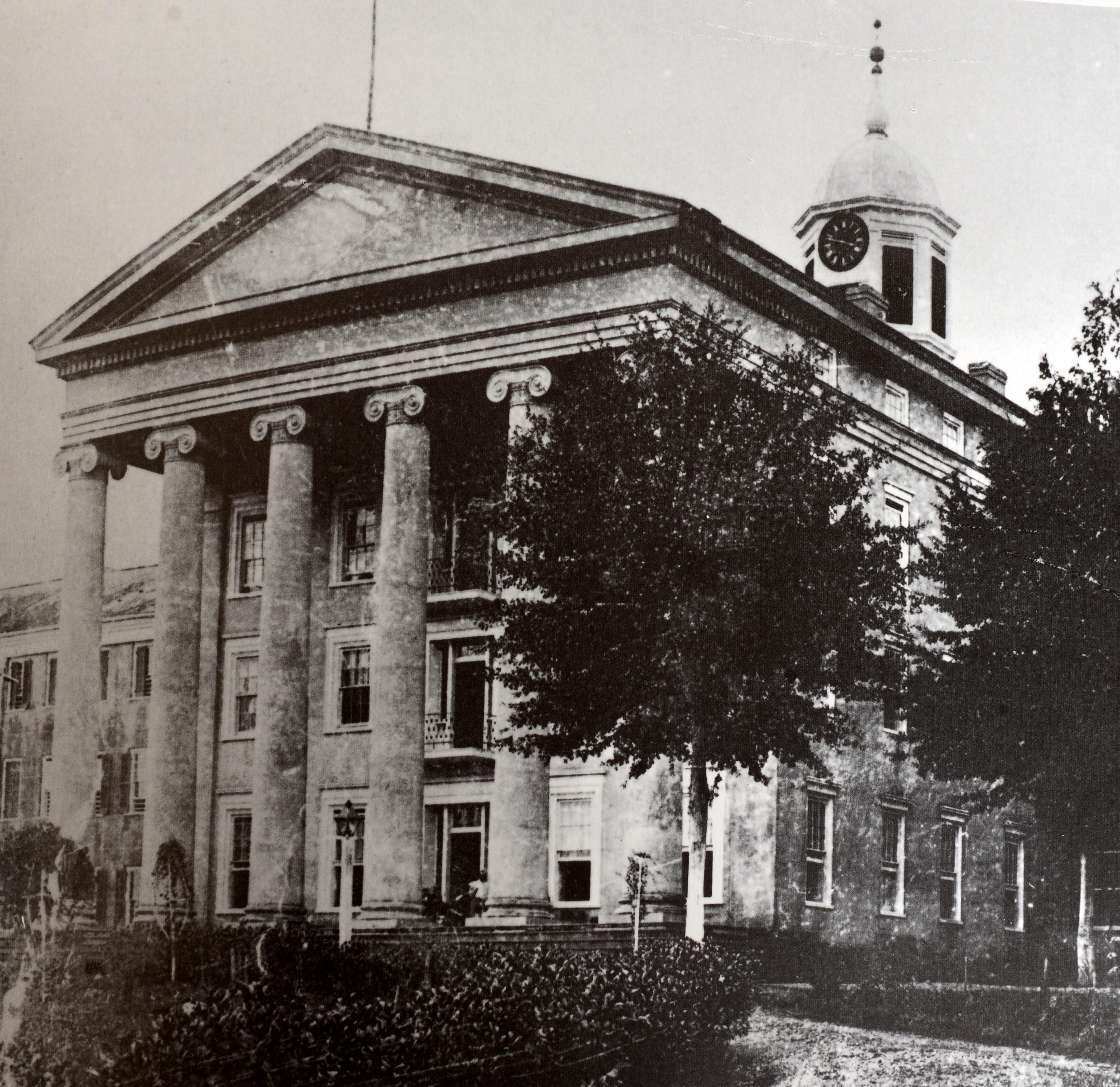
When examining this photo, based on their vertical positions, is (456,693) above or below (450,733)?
above

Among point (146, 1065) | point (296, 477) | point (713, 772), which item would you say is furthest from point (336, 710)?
point (146, 1065)

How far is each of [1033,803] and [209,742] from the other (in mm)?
14947

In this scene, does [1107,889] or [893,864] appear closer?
[1107,889]

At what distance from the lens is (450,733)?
30.6 meters

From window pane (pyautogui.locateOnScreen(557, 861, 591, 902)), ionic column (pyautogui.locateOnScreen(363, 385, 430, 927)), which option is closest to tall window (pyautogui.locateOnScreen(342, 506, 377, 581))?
ionic column (pyautogui.locateOnScreen(363, 385, 430, 927))

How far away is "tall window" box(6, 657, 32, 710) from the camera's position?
2078 cm

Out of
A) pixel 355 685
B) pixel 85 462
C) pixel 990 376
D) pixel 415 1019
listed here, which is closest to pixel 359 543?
pixel 355 685

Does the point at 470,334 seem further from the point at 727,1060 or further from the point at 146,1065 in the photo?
the point at 146,1065

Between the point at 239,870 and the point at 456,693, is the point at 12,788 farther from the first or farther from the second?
the point at 456,693

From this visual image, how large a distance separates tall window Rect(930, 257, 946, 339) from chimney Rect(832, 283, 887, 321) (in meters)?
1.70

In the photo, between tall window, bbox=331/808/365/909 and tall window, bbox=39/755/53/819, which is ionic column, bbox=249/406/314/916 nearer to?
tall window, bbox=331/808/365/909

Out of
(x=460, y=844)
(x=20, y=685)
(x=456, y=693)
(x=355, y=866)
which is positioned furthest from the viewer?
(x=456, y=693)

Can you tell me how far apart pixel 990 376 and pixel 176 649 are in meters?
14.4

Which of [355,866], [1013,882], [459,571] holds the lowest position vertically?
[1013,882]
